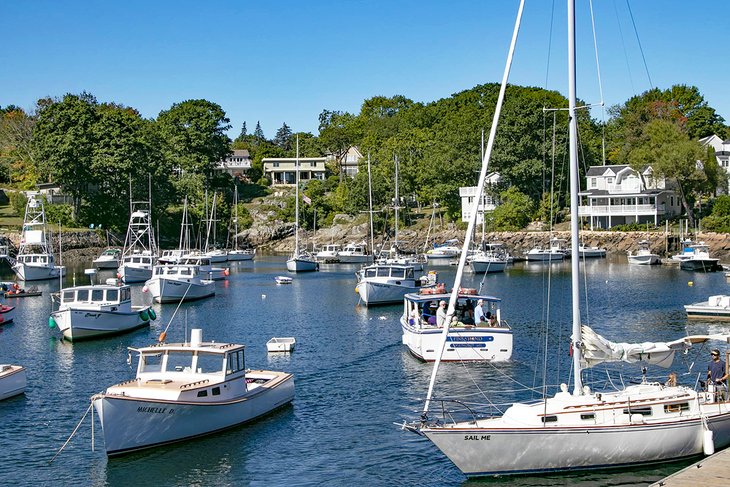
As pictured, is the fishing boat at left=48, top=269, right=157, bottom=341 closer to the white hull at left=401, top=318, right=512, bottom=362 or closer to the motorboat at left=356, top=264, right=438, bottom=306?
the motorboat at left=356, top=264, right=438, bottom=306

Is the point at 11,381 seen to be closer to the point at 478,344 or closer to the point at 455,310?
the point at 455,310

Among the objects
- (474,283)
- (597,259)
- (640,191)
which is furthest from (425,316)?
(640,191)

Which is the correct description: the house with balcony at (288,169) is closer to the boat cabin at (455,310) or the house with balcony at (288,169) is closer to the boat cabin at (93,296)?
the boat cabin at (93,296)

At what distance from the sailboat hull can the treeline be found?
98.8 meters

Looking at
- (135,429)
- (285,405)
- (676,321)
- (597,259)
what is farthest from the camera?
(597,259)

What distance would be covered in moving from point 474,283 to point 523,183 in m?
60.5

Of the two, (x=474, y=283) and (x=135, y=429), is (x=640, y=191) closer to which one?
(x=474, y=283)

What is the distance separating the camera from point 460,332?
42.5 metres

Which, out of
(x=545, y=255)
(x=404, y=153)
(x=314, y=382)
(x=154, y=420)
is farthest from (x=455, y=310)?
(x=404, y=153)

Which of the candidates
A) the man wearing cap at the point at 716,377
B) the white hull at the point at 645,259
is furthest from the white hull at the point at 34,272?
the man wearing cap at the point at 716,377

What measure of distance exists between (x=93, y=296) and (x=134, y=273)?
42.6 metres

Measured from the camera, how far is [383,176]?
16000 centimetres

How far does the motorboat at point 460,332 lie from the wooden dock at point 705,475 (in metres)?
18.7

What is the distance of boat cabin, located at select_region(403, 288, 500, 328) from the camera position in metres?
43.7
